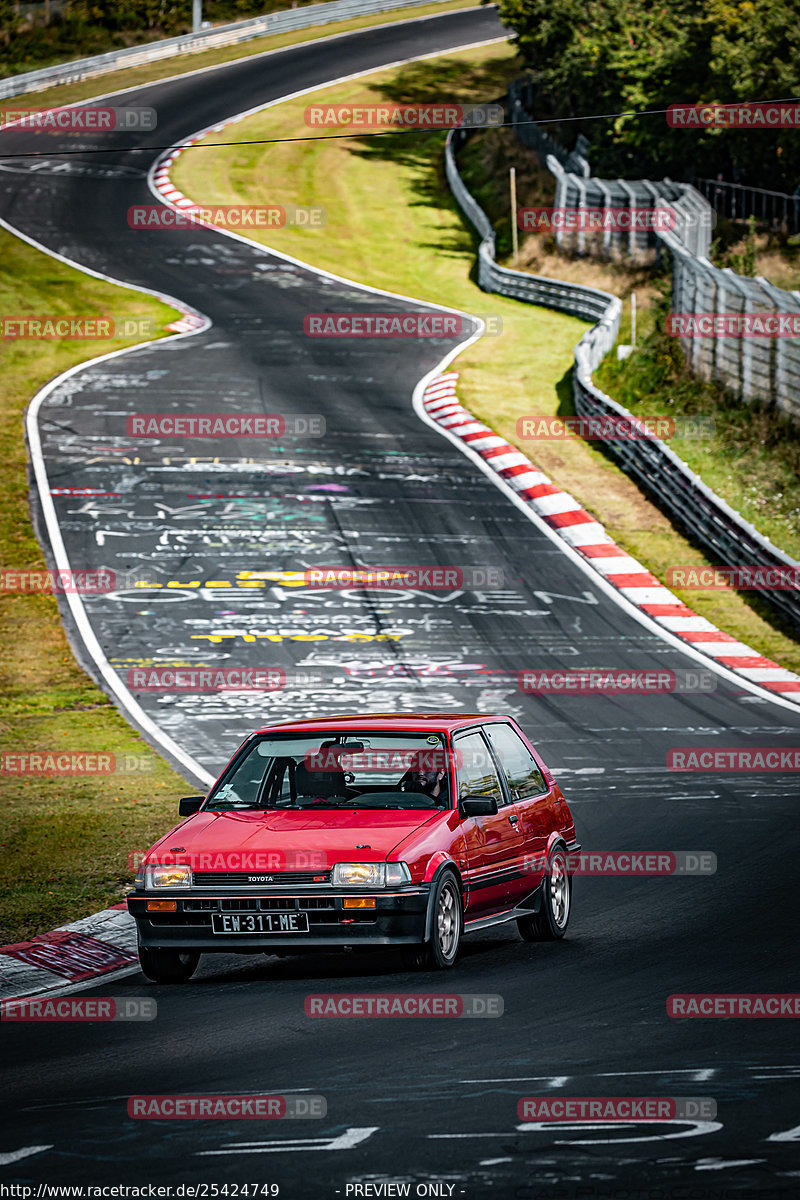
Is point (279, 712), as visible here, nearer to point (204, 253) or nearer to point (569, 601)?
point (569, 601)

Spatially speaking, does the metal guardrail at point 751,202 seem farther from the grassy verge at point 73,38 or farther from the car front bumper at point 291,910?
the grassy verge at point 73,38

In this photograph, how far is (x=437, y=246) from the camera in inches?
2058

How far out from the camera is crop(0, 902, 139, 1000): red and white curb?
30.8 ft

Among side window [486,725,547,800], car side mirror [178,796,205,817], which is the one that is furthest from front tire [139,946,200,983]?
side window [486,725,547,800]

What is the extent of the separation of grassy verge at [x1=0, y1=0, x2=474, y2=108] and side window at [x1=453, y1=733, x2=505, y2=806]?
60.6m

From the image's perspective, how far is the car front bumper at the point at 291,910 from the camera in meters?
8.66

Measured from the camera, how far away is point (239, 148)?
62.4 metres

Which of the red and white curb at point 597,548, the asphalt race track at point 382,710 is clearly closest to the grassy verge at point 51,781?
the asphalt race track at point 382,710

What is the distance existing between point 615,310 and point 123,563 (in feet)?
→ 56.8

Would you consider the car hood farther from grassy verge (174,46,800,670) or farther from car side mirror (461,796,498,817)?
grassy verge (174,46,800,670)

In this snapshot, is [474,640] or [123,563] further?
[123,563]

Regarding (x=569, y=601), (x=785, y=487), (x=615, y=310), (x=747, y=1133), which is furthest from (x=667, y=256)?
(x=747, y=1133)

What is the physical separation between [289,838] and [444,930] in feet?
3.30

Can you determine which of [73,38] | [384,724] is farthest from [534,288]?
[73,38]
